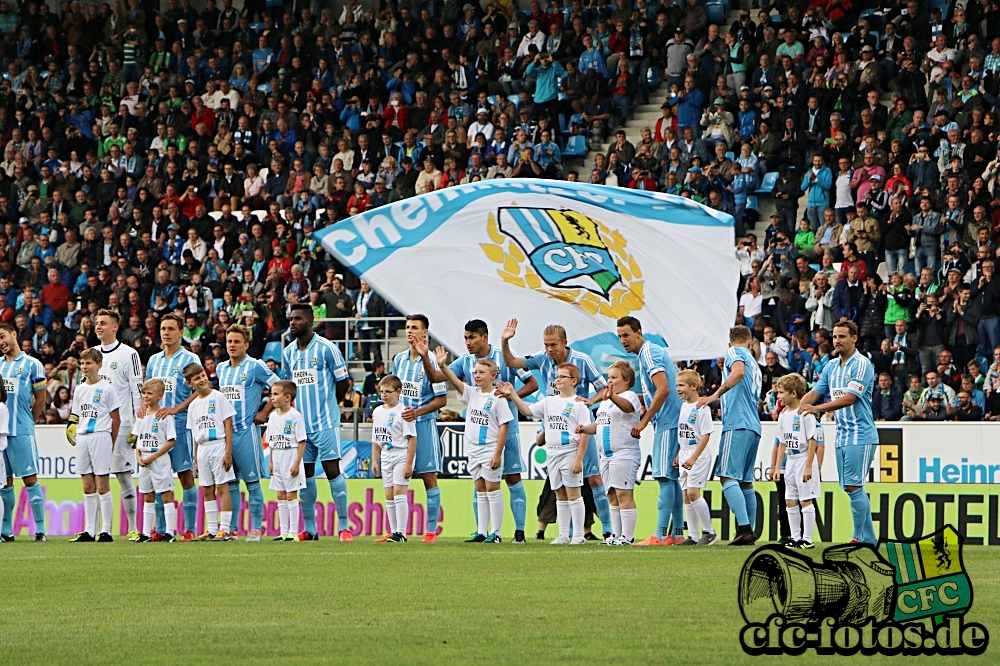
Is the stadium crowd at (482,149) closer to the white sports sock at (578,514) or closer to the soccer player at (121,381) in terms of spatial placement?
the white sports sock at (578,514)

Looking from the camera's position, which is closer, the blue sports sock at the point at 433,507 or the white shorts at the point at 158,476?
the blue sports sock at the point at 433,507

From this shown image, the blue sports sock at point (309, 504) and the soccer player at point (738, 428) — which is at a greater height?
the soccer player at point (738, 428)

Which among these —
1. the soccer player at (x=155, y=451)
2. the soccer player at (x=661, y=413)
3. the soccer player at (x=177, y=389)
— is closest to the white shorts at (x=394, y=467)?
the soccer player at (x=177, y=389)

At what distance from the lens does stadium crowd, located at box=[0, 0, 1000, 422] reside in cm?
2231

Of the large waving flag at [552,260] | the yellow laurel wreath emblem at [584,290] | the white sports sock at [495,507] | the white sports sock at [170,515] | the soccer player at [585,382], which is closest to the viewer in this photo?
the white sports sock at [495,507]

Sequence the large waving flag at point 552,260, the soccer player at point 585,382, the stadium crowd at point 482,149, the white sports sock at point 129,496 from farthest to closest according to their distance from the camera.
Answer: the stadium crowd at point 482,149
the large waving flag at point 552,260
the white sports sock at point 129,496
the soccer player at point 585,382

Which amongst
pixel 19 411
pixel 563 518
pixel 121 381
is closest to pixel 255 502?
pixel 121 381

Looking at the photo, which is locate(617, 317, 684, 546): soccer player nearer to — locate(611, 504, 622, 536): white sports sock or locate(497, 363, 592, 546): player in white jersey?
locate(611, 504, 622, 536): white sports sock

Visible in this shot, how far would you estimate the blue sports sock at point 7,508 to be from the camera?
16.2m

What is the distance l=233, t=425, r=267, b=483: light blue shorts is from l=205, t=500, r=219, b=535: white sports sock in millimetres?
379

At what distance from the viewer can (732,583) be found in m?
10.2

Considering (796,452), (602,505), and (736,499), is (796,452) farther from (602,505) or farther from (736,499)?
(602,505)

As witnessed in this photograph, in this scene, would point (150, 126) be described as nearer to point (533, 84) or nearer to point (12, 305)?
point (12, 305)

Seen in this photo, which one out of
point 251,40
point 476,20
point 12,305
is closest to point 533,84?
point 476,20
